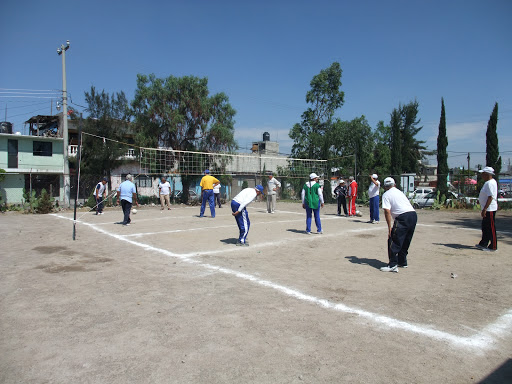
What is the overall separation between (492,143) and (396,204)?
1018 inches

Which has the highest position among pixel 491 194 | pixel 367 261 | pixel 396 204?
pixel 491 194

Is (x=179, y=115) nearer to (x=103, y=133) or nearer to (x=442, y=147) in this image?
(x=103, y=133)

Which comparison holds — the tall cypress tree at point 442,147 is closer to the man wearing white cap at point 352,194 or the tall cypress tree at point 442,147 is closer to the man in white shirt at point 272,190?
the man wearing white cap at point 352,194

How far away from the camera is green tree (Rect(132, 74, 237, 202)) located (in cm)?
2661

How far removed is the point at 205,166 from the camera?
2509cm

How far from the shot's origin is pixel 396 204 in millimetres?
6402

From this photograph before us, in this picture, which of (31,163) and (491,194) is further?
(31,163)

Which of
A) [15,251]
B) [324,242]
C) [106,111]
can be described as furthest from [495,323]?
[106,111]

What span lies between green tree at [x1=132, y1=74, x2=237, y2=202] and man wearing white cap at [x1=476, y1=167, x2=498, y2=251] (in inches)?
790

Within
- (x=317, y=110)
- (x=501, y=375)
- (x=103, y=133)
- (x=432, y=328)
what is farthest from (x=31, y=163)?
(x=501, y=375)

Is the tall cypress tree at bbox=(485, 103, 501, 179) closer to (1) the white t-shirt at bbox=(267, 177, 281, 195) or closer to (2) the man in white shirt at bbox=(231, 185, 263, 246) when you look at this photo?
(1) the white t-shirt at bbox=(267, 177, 281, 195)

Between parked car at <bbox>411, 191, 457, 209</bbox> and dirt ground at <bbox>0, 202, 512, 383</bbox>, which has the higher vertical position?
parked car at <bbox>411, 191, 457, 209</bbox>

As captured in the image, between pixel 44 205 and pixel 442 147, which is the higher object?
pixel 442 147

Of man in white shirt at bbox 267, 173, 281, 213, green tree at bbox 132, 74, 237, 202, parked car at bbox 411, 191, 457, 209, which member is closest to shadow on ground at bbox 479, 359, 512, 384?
man in white shirt at bbox 267, 173, 281, 213
